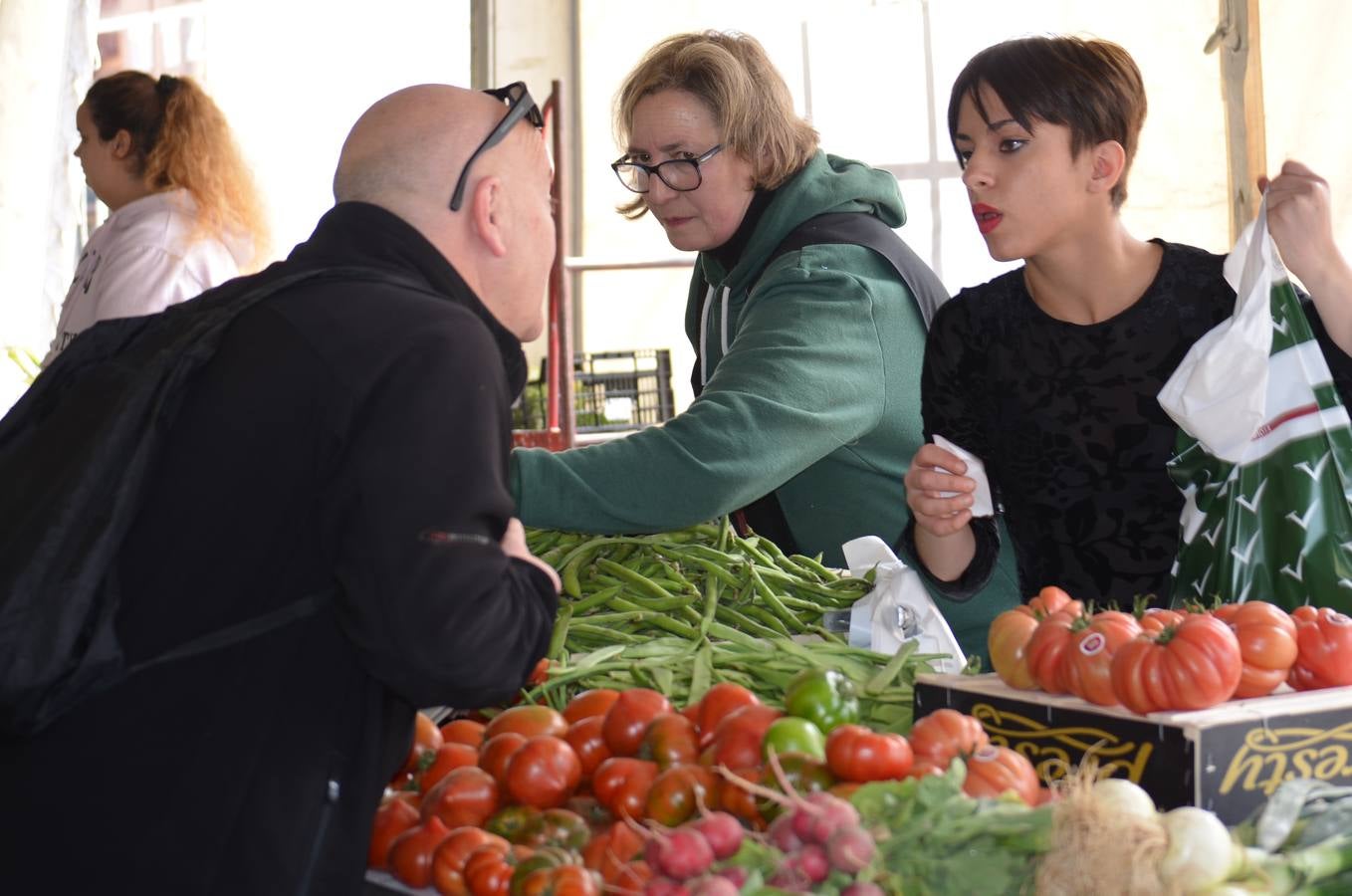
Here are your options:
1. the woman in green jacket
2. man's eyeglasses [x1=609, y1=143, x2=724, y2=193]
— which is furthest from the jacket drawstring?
man's eyeglasses [x1=609, y1=143, x2=724, y2=193]

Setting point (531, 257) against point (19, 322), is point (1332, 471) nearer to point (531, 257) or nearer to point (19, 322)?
point (531, 257)

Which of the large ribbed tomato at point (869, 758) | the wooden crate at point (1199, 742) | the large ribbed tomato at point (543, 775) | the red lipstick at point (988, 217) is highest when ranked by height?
the red lipstick at point (988, 217)

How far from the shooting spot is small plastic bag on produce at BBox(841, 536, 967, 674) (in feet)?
8.00

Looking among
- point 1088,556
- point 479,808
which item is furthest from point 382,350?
point 1088,556

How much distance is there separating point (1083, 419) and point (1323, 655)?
804mm

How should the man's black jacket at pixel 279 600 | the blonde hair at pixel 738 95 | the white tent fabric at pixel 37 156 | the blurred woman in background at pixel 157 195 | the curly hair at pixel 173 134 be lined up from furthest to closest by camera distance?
the white tent fabric at pixel 37 156
the curly hair at pixel 173 134
the blurred woman in background at pixel 157 195
the blonde hair at pixel 738 95
the man's black jacket at pixel 279 600

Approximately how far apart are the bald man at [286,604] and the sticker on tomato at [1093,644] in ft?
2.44

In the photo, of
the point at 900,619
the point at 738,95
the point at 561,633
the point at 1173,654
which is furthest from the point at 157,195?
the point at 1173,654

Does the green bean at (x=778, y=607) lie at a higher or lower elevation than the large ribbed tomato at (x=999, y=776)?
lower

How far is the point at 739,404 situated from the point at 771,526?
702 mm

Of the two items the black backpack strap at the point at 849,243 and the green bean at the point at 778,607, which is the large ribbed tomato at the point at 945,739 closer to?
the green bean at the point at 778,607

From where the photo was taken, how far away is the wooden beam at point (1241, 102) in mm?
7105

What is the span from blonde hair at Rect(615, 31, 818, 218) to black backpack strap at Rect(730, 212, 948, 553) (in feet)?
0.63

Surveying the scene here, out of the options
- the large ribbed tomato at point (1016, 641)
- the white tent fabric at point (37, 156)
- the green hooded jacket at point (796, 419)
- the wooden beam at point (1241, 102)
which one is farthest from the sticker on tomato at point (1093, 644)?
the white tent fabric at point (37, 156)
